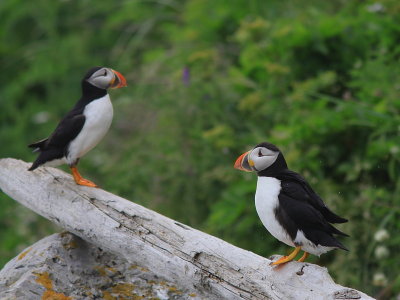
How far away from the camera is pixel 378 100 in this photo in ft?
17.1

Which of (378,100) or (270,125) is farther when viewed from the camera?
(270,125)

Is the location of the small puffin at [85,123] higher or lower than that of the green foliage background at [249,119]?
higher

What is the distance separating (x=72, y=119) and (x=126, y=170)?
84.1 inches

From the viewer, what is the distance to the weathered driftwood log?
3.20 meters

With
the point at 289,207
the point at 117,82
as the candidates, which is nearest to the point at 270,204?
the point at 289,207

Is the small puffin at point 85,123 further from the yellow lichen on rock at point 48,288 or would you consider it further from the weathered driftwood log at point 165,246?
the yellow lichen on rock at point 48,288

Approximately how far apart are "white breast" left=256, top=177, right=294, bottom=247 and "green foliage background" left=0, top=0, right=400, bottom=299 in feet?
4.90

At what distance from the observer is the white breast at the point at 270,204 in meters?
3.27

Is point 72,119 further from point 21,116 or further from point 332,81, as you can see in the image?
point 21,116

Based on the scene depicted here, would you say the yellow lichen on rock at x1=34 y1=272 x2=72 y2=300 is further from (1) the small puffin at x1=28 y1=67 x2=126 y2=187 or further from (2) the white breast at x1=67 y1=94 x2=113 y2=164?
(2) the white breast at x1=67 y1=94 x2=113 y2=164

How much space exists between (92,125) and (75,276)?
95 cm

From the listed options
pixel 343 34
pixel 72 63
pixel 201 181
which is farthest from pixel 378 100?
pixel 72 63

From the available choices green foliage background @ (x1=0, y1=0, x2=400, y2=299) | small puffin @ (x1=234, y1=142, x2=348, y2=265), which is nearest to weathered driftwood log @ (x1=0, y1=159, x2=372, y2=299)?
small puffin @ (x1=234, y1=142, x2=348, y2=265)

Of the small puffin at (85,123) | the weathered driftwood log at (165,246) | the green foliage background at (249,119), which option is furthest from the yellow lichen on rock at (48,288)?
the green foliage background at (249,119)
